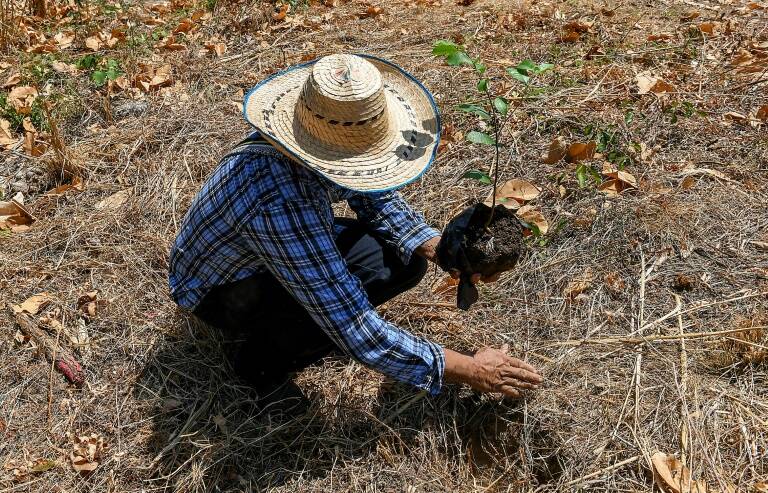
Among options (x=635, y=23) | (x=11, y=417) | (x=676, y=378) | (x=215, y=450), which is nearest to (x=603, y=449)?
→ (x=676, y=378)

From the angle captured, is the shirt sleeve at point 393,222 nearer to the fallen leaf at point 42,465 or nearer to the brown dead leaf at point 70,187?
the fallen leaf at point 42,465

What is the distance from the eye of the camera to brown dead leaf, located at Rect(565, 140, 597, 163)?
9.05 ft

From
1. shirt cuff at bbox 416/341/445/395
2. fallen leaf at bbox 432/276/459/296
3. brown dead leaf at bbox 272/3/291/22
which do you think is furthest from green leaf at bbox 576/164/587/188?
brown dead leaf at bbox 272/3/291/22

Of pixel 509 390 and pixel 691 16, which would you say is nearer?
pixel 509 390

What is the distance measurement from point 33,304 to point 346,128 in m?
1.50

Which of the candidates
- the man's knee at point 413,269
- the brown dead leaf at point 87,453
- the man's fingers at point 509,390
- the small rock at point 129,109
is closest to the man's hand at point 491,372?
the man's fingers at point 509,390

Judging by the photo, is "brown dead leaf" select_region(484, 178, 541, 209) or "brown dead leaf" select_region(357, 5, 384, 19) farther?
"brown dead leaf" select_region(357, 5, 384, 19)

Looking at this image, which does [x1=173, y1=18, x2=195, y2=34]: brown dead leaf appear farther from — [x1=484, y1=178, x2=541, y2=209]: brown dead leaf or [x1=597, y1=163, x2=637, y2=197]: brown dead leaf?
[x1=597, y1=163, x2=637, y2=197]: brown dead leaf

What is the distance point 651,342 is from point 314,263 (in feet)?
3.73

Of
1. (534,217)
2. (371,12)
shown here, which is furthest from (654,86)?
(371,12)

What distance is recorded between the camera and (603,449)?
1856 millimetres

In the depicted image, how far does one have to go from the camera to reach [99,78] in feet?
11.5

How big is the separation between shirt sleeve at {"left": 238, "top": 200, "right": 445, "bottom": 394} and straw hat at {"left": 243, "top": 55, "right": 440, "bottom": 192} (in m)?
0.14

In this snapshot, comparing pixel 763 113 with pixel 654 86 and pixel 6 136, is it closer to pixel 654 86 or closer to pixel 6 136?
pixel 654 86
